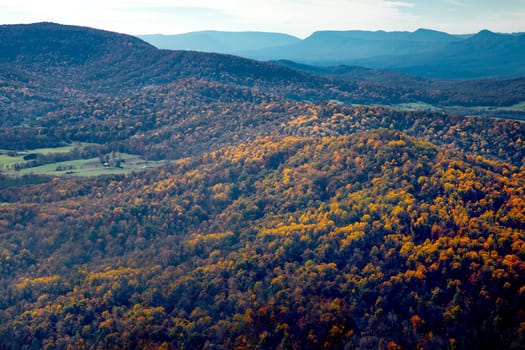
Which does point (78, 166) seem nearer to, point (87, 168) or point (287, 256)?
point (87, 168)

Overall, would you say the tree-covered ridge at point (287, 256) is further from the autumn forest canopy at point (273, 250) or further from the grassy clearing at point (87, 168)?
the grassy clearing at point (87, 168)

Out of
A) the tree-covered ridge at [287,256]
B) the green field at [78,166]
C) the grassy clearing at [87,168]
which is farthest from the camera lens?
the green field at [78,166]

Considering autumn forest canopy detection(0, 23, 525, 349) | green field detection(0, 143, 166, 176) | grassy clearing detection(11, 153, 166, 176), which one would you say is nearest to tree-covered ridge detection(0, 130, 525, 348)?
autumn forest canopy detection(0, 23, 525, 349)

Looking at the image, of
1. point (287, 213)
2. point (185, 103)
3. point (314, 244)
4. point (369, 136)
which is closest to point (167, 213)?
point (287, 213)

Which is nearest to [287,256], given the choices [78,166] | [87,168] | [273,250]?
[273,250]

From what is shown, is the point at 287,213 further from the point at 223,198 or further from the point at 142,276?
the point at 142,276

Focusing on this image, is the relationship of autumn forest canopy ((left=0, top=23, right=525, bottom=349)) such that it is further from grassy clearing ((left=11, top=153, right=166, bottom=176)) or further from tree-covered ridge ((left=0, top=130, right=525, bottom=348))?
grassy clearing ((left=11, top=153, right=166, bottom=176))

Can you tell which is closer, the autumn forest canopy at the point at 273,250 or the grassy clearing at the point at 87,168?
the autumn forest canopy at the point at 273,250

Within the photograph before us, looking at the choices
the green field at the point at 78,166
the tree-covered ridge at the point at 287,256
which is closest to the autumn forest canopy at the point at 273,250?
the tree-covered ridge at the point at 287,256
